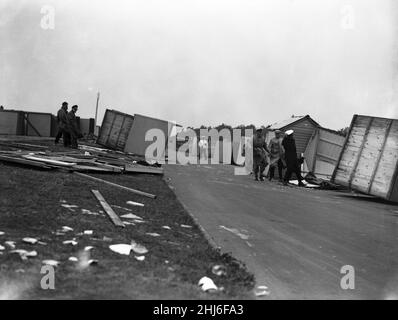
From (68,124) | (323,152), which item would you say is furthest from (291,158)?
(68,124)

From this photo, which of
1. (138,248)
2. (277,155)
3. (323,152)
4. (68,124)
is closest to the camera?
(138,248)

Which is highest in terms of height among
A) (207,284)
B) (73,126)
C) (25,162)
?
(73,126)

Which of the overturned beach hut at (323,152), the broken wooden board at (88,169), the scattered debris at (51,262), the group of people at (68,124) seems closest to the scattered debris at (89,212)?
the scattered debris at (51,262)

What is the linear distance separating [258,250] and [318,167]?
14.9 meters

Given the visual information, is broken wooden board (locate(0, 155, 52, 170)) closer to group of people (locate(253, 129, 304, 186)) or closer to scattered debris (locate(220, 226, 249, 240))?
scattered debris (locate(220, 226, 249, 240))

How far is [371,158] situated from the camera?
15367 millimetres

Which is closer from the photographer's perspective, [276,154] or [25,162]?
[25,162]

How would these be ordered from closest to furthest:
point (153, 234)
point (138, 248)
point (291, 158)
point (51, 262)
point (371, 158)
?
1. point (51, 262)
2. point (138, 248)
3. point (153, 234)
4. point (371, 158)
5. point (291, 158)

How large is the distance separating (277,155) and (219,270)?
47.5 ft

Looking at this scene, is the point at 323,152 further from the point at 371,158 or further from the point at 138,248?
the point at 138,248

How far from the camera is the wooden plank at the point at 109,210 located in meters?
6.84

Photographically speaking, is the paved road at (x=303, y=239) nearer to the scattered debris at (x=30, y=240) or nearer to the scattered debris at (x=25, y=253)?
the scattered debris at (x=25, y=253)

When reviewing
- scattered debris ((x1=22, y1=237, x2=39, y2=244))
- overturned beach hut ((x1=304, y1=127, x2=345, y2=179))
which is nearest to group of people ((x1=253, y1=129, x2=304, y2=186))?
overturned beach hut ((x1=304, y1=127, x2=345, y2=179))

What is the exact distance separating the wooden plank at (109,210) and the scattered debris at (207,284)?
2.14 m
